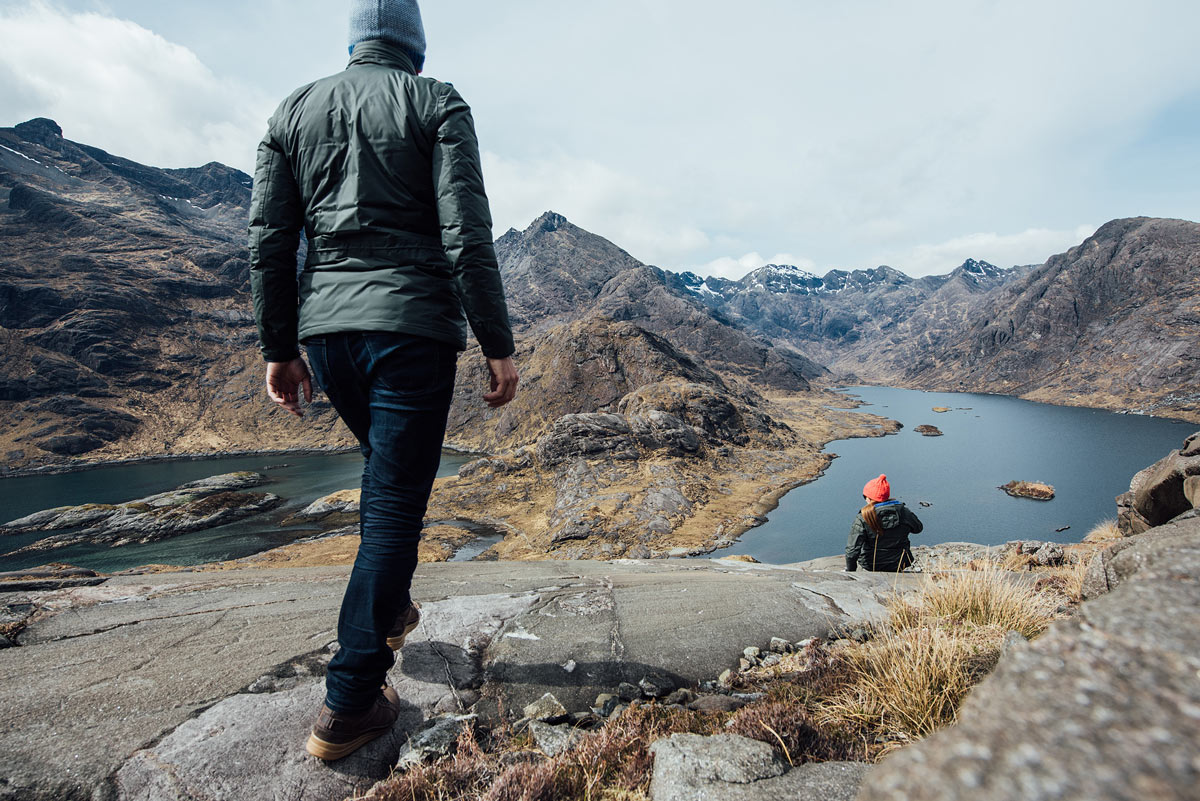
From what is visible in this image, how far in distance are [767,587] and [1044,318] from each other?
23276 centimetres

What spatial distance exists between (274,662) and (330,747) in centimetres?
130

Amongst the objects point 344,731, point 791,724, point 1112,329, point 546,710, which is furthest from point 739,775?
point 1112,329

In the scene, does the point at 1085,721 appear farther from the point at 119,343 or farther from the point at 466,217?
the point at 119,343

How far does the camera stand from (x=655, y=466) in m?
52.9

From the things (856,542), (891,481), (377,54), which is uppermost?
(377,54)

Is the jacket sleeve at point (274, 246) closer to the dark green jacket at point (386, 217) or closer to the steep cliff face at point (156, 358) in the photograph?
the dark green jacket at point (386, 217)

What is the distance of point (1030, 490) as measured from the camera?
169 ft

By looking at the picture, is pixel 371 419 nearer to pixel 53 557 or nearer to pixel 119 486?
pixel 53 557

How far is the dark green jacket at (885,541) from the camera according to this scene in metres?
8.33

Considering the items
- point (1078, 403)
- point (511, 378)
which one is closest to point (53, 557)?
point (511, 378)

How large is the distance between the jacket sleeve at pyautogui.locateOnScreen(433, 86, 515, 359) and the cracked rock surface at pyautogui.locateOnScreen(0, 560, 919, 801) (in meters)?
2.22

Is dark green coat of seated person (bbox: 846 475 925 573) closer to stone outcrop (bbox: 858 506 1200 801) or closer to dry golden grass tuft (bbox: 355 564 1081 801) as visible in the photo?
dry golden grass tuft (bbox: 355 564 1081 801)

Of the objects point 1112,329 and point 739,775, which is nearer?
point 739,775

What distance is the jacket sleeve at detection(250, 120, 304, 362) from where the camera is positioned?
9.15 feet
